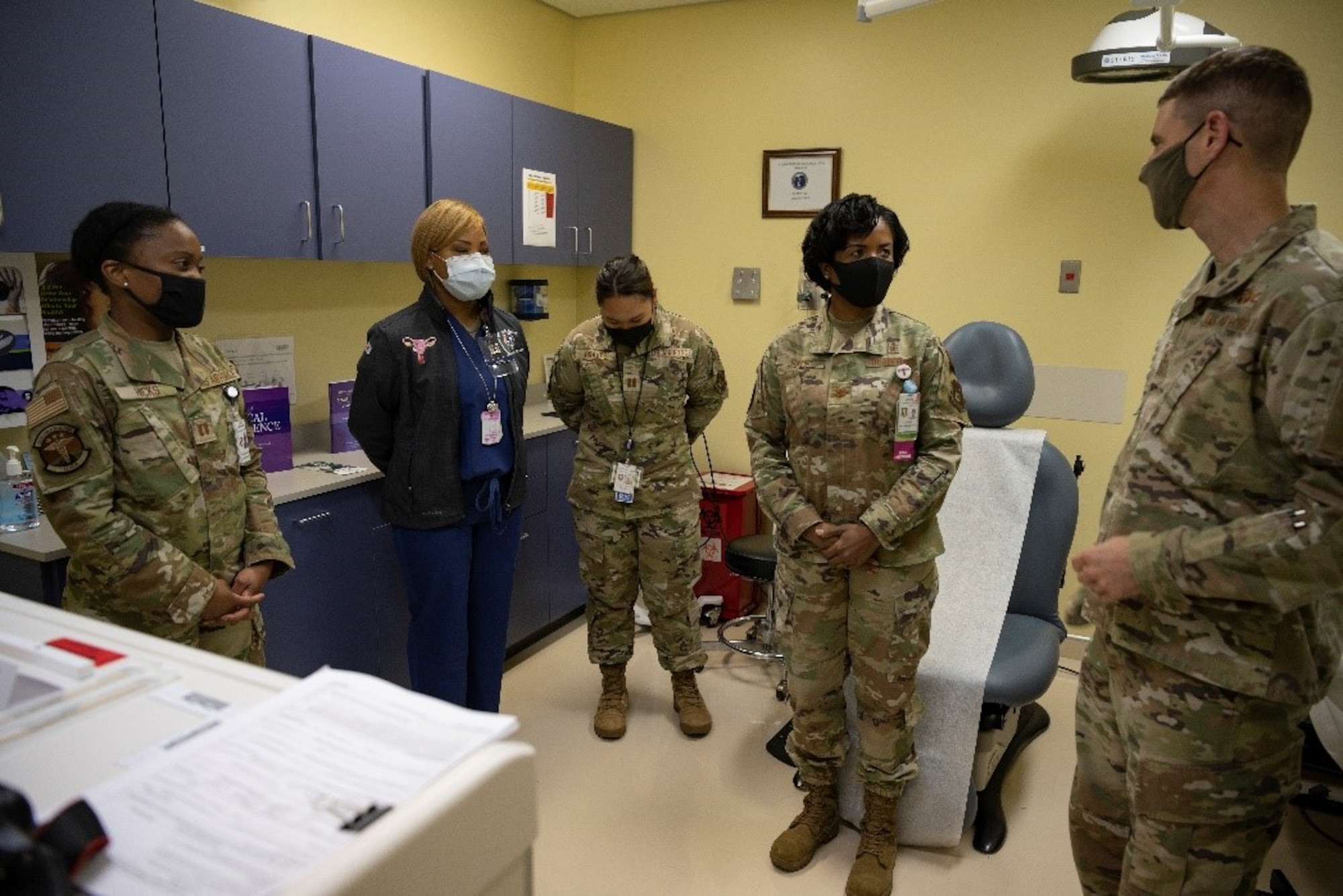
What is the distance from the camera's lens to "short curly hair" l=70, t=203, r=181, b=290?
5.77 feet

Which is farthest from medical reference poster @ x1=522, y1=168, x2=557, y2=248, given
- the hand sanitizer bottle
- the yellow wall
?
the hand sanitizer bottle

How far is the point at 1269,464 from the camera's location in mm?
1302

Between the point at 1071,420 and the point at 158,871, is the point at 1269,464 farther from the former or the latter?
the point at 1071,420

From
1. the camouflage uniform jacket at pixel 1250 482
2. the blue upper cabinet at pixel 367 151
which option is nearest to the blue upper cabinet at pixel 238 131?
the blue upper cabinet at pixel 367 151

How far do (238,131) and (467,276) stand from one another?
738 mm

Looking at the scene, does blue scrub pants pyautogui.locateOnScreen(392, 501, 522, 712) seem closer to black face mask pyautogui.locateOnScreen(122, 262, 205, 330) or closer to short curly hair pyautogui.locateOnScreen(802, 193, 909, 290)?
black face mask pyautogui.locateOnScreen(122, 262, 205, 330)

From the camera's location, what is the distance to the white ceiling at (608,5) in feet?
13.0

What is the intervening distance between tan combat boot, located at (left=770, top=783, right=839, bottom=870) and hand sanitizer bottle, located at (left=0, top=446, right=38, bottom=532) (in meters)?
2.05

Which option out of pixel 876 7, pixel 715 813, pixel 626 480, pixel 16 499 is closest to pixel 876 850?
pixel 715 813

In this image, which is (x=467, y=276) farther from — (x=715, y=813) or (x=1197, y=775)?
(x=1197, y=775)

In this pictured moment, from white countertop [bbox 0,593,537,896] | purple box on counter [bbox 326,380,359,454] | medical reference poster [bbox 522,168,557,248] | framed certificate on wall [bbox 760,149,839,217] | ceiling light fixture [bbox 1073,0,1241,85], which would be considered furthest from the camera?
framed certificate on wall [bbox 760,149,839,217]

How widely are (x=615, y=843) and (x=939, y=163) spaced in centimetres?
282

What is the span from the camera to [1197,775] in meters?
1.38

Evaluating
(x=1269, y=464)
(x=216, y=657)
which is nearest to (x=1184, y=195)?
(x=1269, y=464)
